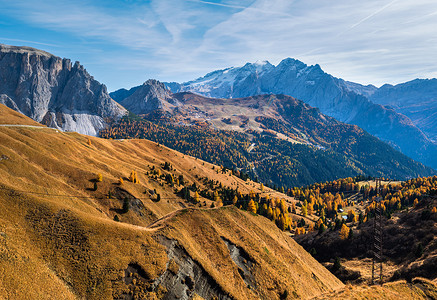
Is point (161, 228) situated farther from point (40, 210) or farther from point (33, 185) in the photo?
point (33, 185)

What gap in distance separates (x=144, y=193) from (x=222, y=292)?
88.2 m

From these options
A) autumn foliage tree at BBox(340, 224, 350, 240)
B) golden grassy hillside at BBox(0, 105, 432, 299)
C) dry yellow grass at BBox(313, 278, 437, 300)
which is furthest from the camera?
autumn foliage tree at BBox(340, 224, 350, 240)

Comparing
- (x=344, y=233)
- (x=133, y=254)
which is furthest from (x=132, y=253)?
(x=344, y=233)

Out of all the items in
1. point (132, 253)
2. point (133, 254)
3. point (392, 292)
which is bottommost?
point (392, 292)

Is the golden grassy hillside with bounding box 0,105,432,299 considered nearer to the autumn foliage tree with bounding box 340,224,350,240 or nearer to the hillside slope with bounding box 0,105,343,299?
the hillside slope with bounding box 0,105,343,299

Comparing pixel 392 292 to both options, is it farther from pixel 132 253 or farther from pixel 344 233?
pixel 344 233

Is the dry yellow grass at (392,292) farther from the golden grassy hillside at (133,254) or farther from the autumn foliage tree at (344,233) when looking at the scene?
the autumn foliage tree at (344,233)

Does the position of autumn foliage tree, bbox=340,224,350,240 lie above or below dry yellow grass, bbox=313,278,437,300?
below

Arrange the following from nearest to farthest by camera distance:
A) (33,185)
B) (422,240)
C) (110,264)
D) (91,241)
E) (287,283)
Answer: (110,264) → (91,241) → (287,283) → (33,185) → (422,240)

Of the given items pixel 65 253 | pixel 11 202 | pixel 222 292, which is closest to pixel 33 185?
pixel 11 202

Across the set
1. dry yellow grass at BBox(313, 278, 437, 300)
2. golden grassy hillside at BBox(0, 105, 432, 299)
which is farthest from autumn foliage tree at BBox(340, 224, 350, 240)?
dry yellow grass at BBox(313, 278, 437, 300)

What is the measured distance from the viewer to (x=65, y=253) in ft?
138

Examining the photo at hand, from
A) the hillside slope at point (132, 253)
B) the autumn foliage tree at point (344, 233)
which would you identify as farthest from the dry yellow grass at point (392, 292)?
the autumn foliage tree at point (344, 233)

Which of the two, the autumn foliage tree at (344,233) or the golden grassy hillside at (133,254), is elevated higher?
the golden grassy hillside at (133,254)
